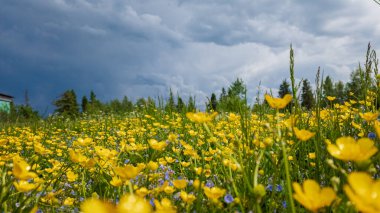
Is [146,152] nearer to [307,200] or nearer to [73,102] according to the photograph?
[307,200]

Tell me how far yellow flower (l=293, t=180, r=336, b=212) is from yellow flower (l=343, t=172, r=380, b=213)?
4.5 inches

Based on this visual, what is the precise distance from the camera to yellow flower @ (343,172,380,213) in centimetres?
68

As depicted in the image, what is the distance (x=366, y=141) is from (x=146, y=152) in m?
3.29

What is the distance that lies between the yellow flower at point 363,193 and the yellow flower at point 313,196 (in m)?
0.11

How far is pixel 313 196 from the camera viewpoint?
2.86ft

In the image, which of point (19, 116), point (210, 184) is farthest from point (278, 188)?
point (19, 116)

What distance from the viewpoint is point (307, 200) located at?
33.1 inches

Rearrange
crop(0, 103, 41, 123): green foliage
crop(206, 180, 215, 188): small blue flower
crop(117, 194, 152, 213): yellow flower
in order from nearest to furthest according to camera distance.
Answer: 1. crop(117, 194, 152, 213): yellow flower
2. crop(206, 180, 215, 188): small blue flower
3. crop(0, 103, 41, 123): green foliage

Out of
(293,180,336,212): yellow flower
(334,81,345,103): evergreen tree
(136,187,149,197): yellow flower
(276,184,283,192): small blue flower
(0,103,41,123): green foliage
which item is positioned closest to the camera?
(293,180,336,212): yellow flower

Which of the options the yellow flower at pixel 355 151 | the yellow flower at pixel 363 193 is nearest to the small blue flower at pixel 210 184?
the yellow flower at pixel 355 151

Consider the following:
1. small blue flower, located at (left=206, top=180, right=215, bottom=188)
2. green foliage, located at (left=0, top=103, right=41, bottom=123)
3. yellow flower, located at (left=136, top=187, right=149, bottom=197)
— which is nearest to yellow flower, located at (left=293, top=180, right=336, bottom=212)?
yellow flower, located at (left=136, top=187, right=149, bottom=197)

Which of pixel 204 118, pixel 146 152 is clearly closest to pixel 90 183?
pixel 146 152

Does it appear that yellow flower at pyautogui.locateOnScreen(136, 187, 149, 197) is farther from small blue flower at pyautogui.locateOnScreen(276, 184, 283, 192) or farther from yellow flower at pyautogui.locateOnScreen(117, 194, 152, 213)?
small blue flower at pyautogui.locateOnScreen(276, 184, 283, 192)

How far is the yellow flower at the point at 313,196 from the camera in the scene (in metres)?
0.83
